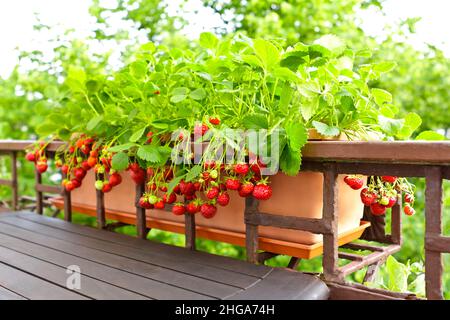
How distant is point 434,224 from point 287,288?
300 mm

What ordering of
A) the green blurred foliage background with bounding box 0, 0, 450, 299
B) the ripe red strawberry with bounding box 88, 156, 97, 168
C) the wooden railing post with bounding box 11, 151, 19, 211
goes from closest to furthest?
the ripe red strawberry with bounding box 88, 156, 97, 168 → the wooden railing post with bounding box 11, 151, 19, 211 → the green blurred foliage background with bounding box 0, 0, 450, 299

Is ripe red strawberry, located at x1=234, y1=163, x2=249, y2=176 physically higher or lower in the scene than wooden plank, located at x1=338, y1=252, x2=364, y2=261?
higher

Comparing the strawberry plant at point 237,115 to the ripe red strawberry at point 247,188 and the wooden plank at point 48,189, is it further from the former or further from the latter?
the wooden plank at point 48,189

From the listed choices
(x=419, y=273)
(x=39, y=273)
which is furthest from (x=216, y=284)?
(x=419, y=273)

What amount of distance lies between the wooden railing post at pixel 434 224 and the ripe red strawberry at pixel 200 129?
49 cm

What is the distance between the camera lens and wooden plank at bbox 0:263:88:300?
842mm

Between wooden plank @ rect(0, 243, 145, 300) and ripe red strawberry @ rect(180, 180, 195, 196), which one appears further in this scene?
ripe red strawberry @ rect(180, 180, 195, 196)

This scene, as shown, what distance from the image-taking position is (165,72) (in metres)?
1.14

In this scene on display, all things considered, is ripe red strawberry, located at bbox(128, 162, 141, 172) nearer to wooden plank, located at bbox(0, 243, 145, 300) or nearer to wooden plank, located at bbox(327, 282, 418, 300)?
wooden plank, located at bbox(0, 243, 145, 300)

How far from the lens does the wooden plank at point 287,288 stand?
83 centimetres

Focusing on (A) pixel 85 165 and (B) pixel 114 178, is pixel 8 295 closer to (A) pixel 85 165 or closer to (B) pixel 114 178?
(B) pixel 114 178

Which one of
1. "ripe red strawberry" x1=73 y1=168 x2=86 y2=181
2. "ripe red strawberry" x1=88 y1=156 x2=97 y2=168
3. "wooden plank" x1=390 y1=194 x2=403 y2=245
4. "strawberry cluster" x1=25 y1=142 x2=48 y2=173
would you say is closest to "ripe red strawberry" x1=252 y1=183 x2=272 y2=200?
"wooden plank" x1=390 y1=194 x2=403 y2=245

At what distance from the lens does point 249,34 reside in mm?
2768

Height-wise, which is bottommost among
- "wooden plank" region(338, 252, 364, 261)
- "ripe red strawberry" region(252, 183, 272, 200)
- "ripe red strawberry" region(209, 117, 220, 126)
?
"wooden plank" region(338, 252, 364, 261)
